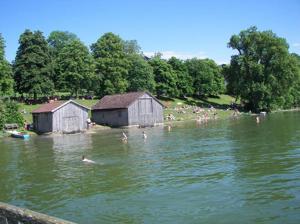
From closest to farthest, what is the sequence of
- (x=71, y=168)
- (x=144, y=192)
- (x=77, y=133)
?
(x=144, y=192)
(x=71, y=168)
(x=77, y=133)

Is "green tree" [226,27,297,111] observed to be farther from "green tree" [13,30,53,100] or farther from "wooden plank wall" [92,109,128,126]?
"green tree" [13,30,53,100]

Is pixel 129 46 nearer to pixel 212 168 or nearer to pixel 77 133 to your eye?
pixel 77 133

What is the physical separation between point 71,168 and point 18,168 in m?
4.17

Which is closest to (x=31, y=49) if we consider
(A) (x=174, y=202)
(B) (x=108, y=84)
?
(B) (x=108, y=84)

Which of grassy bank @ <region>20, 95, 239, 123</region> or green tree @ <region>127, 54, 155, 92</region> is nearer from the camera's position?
grassy bank @ <region>20, 95, 239, 123</region>

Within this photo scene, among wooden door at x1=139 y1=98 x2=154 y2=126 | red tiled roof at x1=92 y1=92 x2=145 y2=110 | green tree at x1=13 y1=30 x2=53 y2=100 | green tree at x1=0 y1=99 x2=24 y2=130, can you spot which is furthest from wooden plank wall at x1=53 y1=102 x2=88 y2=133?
green tree at x1=13 y1=30 x2=53 y2=100

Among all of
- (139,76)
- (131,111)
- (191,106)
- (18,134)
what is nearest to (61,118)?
(18,134)

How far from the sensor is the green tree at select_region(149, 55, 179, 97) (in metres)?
103

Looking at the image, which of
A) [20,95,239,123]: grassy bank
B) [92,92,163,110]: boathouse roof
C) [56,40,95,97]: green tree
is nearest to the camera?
[92,92,163,110]: boathouse roof

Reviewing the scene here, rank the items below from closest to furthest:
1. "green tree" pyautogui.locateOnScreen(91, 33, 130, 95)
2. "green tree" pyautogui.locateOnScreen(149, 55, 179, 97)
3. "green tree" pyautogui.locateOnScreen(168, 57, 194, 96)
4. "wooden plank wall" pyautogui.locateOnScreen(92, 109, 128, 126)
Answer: "wooden plank wall" pyautogui.locateOnScreen(92, 109, 128, 126)
"green tree" pyautogui.locateOnScreen(91, 33, 130, 95)
"green tree" pyautogui.locateOnScreen(149, 55, 179, 97)
"green tree" pyautogui.locateOnScreen(168, 57, 194, 96)

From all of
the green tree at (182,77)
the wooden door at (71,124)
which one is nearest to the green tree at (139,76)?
the green tree at (182,77)

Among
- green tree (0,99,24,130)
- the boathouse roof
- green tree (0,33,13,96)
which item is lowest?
green tree (0,99,24,130)

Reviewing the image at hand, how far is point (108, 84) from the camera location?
89.8m

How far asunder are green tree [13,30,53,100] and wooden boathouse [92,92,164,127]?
12.1 metres
